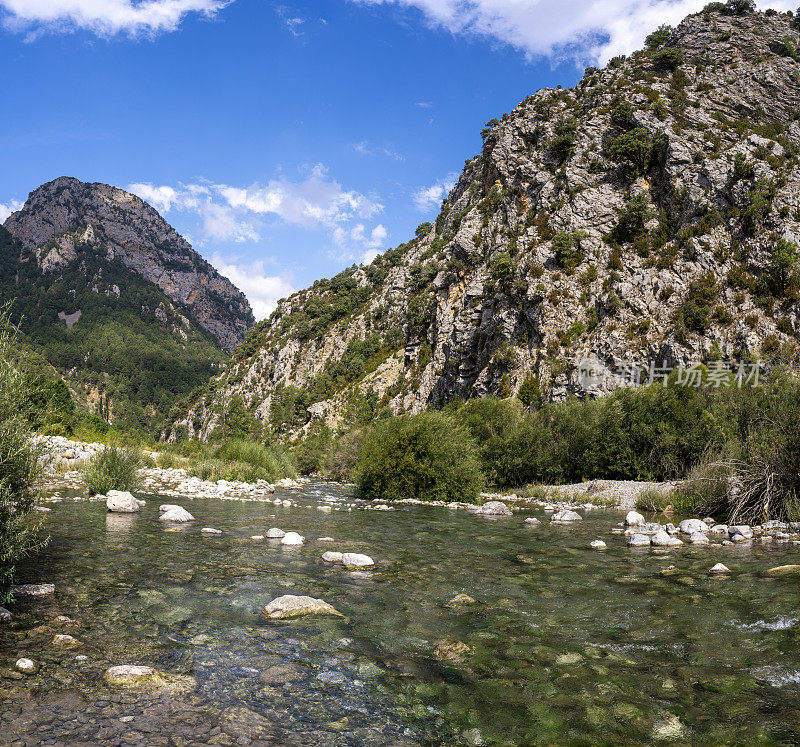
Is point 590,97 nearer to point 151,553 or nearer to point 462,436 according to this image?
point 462,436

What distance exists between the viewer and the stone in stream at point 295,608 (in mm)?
6638

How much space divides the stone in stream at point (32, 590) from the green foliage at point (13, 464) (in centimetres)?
12

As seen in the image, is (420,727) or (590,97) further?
(590,97)

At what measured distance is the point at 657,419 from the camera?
32.0 meters

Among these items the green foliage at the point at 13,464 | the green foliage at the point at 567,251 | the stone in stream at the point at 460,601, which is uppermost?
the green foliage at the point at 567,251

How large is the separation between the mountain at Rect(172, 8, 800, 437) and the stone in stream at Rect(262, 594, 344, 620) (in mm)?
44375

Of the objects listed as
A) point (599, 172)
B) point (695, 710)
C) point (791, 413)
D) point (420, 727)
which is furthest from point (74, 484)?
point (599, 172)

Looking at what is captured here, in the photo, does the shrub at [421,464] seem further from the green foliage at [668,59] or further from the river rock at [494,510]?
the green foliage at [668,59]

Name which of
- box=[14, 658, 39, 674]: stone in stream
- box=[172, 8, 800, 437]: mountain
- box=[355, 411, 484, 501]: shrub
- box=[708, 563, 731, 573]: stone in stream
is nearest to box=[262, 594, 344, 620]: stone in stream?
box=[14, 658, 39, 674]: stone in stream

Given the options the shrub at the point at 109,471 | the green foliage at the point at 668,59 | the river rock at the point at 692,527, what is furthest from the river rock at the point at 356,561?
the green foliage at the point at 668,59

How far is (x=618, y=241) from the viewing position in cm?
6138

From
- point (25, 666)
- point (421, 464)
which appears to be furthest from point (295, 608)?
point (421, 464)

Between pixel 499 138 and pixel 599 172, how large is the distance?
78.3ft

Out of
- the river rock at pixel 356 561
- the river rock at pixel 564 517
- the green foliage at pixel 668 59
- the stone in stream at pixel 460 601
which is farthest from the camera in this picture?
the green foliage at pixel 668 59
